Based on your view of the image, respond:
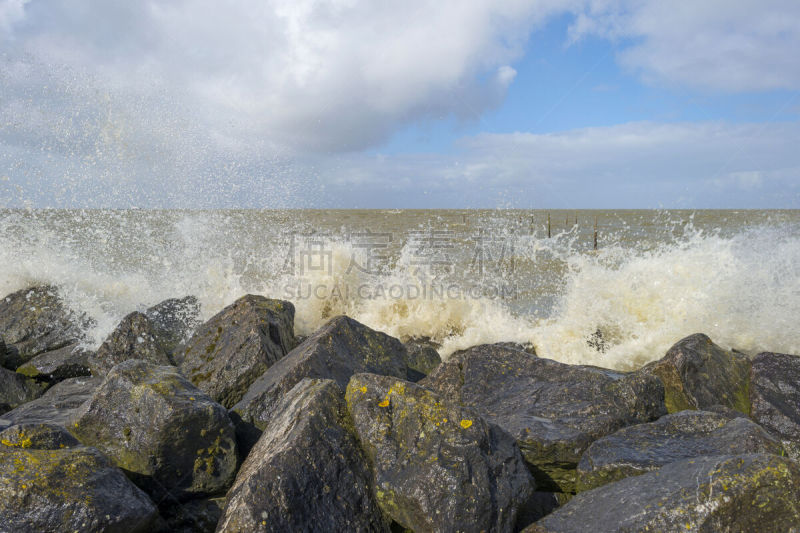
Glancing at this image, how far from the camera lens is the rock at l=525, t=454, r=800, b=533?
2.31m

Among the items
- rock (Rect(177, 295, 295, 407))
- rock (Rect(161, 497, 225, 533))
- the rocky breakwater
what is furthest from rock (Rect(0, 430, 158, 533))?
rock (Rect(177, 295, 295, 407))

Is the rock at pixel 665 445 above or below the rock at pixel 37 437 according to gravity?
below

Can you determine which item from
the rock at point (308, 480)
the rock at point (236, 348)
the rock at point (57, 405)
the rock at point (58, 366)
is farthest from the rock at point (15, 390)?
the rock at point (308, 480)

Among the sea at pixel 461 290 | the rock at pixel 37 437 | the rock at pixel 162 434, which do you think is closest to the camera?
the rock at pixel 37 437

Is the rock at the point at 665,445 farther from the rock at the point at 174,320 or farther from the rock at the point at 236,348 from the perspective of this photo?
the rock at the point at 174,320

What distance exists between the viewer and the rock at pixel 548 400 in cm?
331

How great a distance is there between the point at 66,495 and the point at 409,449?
5.35ft

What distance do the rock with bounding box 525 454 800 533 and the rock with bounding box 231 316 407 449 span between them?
2144mm

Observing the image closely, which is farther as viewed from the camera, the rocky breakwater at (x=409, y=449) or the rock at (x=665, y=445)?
the rock at (x=665, y=445)

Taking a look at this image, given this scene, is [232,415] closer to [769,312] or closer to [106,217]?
[769,312]

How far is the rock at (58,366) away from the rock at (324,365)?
3250 millimetres

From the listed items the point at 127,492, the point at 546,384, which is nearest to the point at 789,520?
the point at 546,384

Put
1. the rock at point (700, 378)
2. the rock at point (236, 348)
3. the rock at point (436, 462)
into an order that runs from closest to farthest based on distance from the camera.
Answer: the rock at point (436, 462)
the rock at point (700, 378)
the rock at point (236, 348)

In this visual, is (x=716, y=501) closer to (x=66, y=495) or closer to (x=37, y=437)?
(x=66, y=495)
